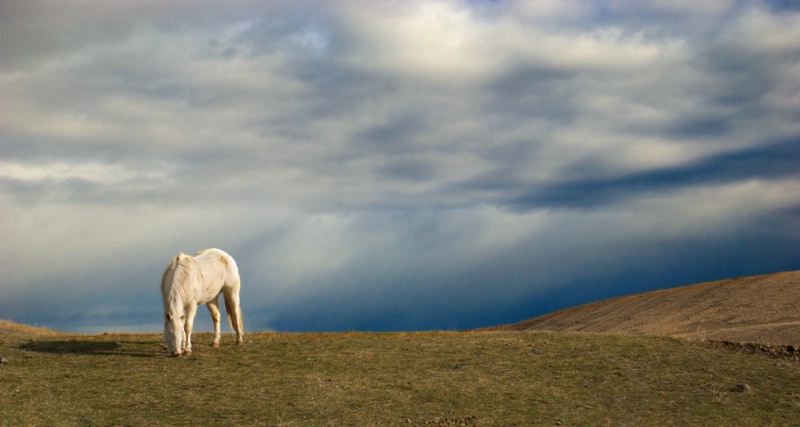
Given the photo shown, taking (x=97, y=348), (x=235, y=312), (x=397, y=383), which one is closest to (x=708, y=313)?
(x=397, y=383)

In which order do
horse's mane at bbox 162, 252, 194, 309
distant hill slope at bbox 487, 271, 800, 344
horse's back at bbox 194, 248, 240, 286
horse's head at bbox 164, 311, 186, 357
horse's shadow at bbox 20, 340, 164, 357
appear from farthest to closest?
distant hill slope at bbox 487, 271, 800, 344
horse's back at bbox 194, 248, 240, 286
horse's shadow at bbox 20, 340, 164, 357
horse's mane at bbox 162, 252, 194, 309
horse's head at bbox 164, 311, 186, 357

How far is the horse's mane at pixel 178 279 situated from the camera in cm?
1598

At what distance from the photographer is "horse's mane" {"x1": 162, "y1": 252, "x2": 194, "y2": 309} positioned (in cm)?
1598

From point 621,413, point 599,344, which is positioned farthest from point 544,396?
point 599,344

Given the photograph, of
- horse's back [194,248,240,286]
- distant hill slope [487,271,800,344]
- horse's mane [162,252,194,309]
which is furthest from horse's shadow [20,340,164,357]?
distant hill slope [487,271,800,344]

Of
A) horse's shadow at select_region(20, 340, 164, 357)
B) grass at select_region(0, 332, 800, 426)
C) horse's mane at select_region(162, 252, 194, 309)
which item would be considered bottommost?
grass at select_region(0, 332, 800, 426)

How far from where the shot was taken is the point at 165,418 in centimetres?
1110

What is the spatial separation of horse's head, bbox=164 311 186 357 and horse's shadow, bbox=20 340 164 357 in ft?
1.79

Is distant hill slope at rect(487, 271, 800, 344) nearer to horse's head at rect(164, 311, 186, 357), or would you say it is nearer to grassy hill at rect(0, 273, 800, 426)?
grassy hill at rect(0, 273, 800, 426)

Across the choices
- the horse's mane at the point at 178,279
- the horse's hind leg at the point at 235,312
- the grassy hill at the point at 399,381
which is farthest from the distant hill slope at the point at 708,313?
the horse's mane at the point at 178,279

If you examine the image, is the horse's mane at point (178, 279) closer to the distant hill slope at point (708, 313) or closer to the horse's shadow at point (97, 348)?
the horse's shadow at point (97, 348)

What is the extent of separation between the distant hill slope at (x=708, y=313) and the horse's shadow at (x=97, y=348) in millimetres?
13053

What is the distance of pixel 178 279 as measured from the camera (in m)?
16.1

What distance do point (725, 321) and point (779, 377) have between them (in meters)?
6.40
